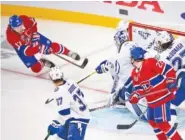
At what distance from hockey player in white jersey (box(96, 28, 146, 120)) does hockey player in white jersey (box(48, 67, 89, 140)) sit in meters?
0.81

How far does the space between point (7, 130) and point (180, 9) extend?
8.23 feet

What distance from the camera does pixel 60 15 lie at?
265 inches

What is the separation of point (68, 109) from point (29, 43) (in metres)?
1.89

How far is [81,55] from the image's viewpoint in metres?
5.67

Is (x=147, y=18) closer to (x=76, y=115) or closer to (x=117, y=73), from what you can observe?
(x=117, y=73)

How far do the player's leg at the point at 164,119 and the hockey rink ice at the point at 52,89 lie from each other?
15.7 inches

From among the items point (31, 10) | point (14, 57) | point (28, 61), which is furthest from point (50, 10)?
point (28, 61)

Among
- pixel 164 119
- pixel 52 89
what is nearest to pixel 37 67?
pixel 52 89

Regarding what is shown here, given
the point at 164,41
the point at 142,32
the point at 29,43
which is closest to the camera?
the point at 164,41

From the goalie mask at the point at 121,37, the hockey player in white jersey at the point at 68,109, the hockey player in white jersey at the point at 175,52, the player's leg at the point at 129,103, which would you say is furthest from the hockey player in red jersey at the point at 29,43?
the hockey player in white jersey at the point at 68,109

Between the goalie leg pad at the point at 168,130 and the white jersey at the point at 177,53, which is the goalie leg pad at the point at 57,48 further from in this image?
the goalie leg pad at the point at 168,130

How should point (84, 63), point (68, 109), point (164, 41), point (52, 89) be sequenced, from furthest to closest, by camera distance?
point (84, 63) → point (52, 89) → point (164, 41) → point (68, 109)

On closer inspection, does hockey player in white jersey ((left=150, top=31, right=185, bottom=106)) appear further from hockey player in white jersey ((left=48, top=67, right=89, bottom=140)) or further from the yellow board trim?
the yellow board trim

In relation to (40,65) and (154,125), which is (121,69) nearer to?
(154,125)
